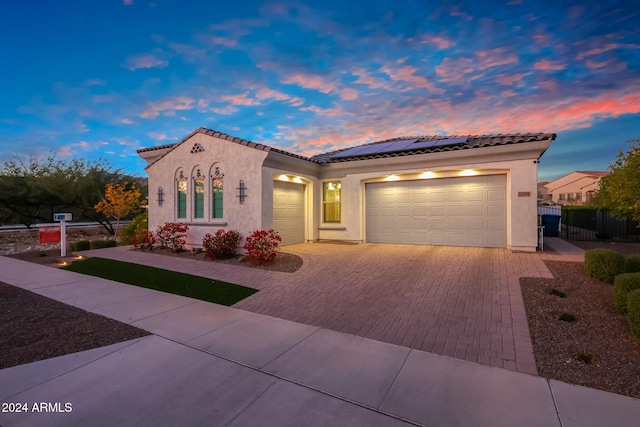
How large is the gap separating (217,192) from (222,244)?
2695 millimetres

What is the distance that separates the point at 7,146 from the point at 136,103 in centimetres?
1559

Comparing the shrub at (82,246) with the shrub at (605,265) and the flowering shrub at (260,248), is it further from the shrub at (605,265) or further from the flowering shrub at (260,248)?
the shrub at (605,265)

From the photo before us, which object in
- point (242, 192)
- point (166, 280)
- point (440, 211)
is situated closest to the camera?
point (166, 280)

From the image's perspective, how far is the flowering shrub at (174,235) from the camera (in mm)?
12289

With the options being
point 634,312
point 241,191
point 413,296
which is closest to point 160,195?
point 241,191

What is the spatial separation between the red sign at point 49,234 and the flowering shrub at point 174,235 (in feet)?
16.5

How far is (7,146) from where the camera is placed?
20828mm

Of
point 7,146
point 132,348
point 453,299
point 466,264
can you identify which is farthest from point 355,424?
point 7,146

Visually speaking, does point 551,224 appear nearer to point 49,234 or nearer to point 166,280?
point 166,280

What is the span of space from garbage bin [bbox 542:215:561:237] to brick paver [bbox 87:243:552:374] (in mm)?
8238

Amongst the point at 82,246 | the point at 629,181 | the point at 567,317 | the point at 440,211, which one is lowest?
the point at 567,317

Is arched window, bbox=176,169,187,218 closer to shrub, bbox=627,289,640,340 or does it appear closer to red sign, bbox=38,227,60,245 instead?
red sign, bbox=38,227,60,245

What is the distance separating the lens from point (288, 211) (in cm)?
1349

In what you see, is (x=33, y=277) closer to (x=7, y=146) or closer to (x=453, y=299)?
(x=453, y=299)
